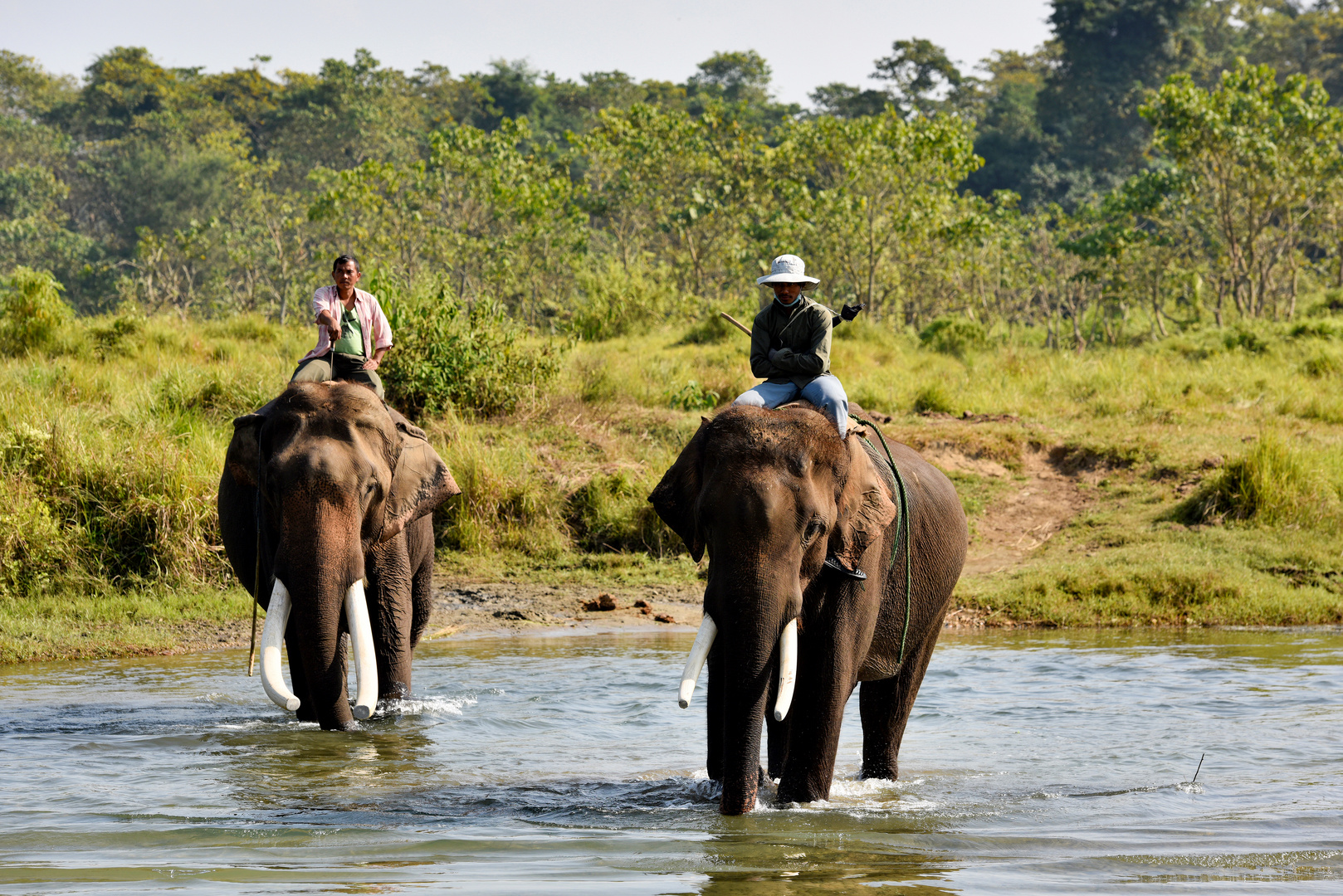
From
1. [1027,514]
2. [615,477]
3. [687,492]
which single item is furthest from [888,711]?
[1027,514]

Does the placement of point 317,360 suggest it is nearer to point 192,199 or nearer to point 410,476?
point 410,476

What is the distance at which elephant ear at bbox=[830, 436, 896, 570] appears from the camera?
5.16 m

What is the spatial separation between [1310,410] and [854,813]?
11958mm

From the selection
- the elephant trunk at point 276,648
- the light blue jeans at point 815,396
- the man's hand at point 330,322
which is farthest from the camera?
the man's hand at point 330,322

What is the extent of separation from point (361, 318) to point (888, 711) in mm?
3684

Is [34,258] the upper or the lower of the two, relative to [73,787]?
upper

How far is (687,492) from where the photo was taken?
16.7 ft

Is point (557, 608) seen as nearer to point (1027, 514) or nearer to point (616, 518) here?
point (616, 518)

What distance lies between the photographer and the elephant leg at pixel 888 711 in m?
6.59

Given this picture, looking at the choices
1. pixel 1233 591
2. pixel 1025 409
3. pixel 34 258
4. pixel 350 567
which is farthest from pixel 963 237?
pixel 34 258

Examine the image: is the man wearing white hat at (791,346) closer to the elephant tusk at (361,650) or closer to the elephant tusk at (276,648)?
the elephant tusk at (361,650)

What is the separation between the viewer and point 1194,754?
23.8ft

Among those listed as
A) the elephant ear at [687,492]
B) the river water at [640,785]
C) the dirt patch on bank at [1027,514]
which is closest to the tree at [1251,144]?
the dirt patch on bank at [1027,514]

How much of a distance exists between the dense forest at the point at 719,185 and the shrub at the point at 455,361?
1.77 ft
